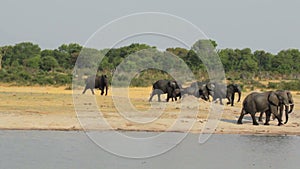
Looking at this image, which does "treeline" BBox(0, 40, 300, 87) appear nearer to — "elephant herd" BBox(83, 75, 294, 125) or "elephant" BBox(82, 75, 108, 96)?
"elephant" BBox(82, 75, 108, 96)

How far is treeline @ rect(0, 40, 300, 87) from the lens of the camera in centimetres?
4400

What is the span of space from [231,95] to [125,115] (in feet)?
22.5

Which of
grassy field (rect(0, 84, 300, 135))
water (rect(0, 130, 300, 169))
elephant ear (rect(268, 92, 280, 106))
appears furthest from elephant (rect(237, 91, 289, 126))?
water (rect(0, 130, 300, 169))

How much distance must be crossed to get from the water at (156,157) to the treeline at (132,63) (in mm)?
17689

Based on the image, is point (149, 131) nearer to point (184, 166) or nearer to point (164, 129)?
point (164, 129)

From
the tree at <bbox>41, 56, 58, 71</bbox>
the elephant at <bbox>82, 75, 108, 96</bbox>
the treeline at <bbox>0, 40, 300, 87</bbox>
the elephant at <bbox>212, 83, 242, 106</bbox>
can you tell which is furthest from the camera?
the tree at <bbox>41, 56, 58, 71</bbox>

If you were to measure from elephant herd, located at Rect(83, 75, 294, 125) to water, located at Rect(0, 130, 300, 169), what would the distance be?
2033mm

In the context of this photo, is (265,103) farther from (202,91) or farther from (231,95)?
(202,91)

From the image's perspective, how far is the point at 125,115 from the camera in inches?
955

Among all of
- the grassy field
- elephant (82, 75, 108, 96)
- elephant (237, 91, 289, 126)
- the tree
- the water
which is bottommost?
the water

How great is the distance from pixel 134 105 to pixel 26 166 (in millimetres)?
13696

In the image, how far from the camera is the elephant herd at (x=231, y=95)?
22.1 m

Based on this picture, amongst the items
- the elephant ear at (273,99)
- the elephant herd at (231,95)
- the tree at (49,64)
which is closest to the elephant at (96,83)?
the elephant herd at (231,95)

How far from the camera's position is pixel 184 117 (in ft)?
79.7
